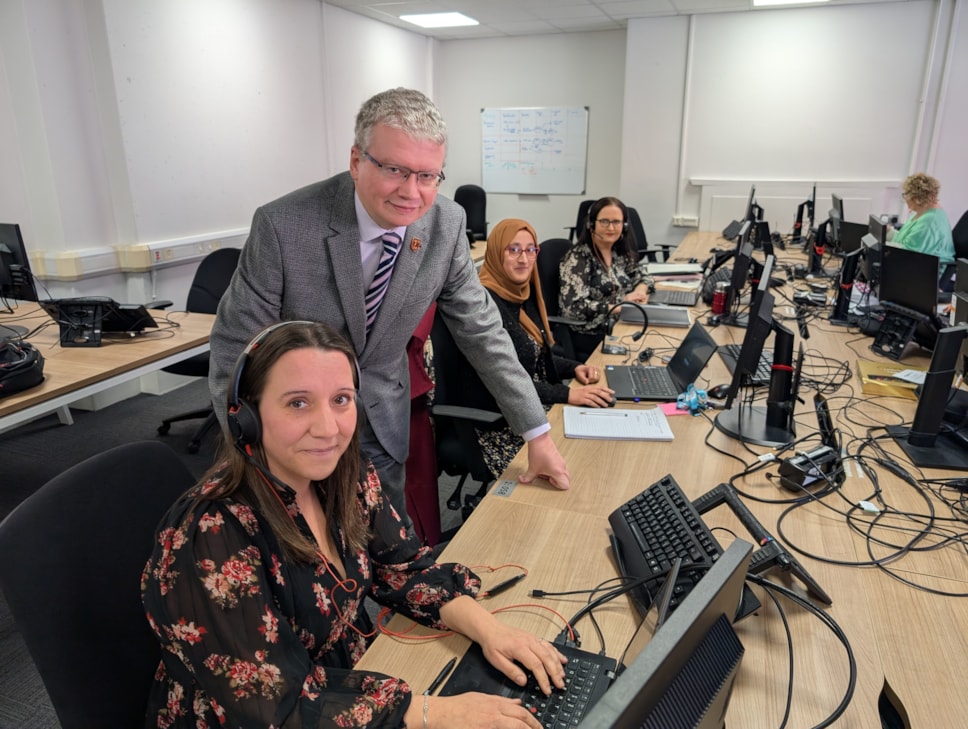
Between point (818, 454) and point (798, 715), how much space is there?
2.77ft

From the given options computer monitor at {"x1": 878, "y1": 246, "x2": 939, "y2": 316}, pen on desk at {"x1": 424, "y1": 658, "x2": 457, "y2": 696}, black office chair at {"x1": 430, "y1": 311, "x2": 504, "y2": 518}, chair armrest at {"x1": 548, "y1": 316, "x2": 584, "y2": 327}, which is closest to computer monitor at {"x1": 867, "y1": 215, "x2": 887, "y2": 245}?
computer monitor at {"x1": 878, "y1": 246, "x2": 939, "y2": 316}

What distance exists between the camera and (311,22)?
529 centimetres

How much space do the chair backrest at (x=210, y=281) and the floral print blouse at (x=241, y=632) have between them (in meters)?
2.68

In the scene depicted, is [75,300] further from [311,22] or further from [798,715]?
[311,22]

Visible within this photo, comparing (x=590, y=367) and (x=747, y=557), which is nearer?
(x=747, y=557)

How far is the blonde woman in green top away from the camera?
449cm

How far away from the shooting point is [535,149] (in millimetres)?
7184

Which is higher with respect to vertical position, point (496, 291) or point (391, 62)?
point (391, 62)

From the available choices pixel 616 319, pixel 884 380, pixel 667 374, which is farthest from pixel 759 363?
pixel 616 319

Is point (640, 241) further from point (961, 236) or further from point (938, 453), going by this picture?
point (938, 453)

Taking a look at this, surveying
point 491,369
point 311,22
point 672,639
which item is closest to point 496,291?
point 491,369

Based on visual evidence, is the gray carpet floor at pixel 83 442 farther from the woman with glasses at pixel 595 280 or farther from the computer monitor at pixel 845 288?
the computer monitor at pixel 845 288

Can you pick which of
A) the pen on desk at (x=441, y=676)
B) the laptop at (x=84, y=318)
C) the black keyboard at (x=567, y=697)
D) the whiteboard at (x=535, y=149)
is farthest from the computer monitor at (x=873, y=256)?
the whiteboard at (x=535, y=149)

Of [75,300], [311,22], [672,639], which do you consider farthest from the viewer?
[311,22]
